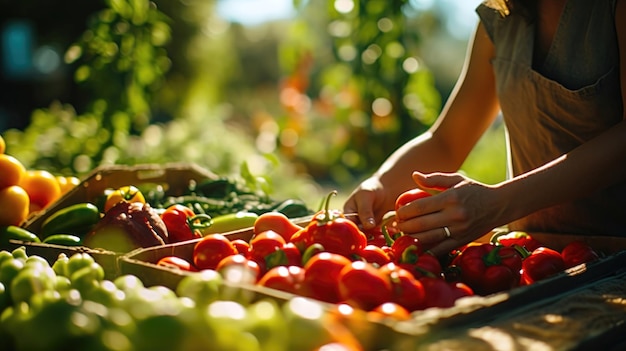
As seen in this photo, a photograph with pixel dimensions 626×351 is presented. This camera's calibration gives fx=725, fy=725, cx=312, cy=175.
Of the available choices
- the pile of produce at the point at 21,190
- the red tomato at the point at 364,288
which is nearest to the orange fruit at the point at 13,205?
the pile of produce at the point at 21,190

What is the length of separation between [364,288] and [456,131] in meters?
1.58

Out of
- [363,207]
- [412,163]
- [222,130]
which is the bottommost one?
[363,207]

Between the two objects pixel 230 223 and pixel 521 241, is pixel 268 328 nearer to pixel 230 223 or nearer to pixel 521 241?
pixel 521 241

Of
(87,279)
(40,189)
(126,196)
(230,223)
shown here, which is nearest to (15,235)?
(126,196)

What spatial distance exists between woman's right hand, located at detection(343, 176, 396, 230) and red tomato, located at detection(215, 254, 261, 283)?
0.72 m

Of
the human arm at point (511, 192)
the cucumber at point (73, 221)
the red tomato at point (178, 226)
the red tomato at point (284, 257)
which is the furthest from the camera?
the cucumber at point (73, 221)

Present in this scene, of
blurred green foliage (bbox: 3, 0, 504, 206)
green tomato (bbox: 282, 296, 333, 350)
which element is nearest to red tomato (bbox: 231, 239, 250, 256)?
green tomato (bbox: 282, 296, 333, 350)

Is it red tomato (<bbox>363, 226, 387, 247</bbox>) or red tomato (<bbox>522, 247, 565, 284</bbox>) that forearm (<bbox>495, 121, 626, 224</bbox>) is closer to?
red tomato (<bbox>522, 247, 565, 284</bbox>)

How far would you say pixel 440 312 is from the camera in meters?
1.52

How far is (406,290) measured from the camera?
5.67ft

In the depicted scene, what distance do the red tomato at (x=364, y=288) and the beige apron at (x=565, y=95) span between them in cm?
121

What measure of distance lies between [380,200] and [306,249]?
2.50 ft

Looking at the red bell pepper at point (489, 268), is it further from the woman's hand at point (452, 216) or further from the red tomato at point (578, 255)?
the red tomato at point (578, 255)

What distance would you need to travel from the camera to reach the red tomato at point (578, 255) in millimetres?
2205
